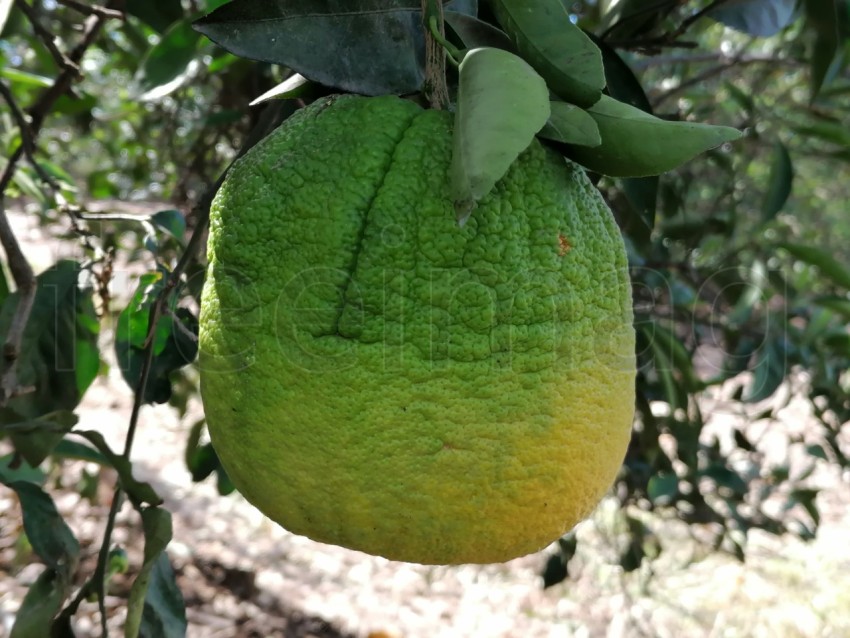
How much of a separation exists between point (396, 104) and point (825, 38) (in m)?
0.82

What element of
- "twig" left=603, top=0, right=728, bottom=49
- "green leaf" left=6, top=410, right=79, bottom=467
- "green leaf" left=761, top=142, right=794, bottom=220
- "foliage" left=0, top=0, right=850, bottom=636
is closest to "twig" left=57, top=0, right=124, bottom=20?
"foliage" left=0, top=0, right=850, bottom=636

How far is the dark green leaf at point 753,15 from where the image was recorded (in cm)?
108

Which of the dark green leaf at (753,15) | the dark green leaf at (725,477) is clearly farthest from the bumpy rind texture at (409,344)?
the dark green leaf at (725,477)

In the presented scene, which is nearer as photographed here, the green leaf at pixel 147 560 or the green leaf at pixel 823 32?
the green leaf at pixel 147 560

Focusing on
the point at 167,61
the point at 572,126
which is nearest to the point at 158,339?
the point at 167,61

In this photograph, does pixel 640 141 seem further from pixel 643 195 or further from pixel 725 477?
pixel 725 477

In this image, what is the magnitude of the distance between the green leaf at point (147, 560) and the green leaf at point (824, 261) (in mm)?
1291

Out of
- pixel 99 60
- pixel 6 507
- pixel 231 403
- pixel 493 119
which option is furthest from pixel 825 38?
pixel 99 60

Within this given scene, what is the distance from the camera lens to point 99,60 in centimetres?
321

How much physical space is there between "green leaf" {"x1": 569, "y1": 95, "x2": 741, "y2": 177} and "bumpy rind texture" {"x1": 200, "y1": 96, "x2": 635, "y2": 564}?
5 centimetres

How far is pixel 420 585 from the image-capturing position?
2.71 meters

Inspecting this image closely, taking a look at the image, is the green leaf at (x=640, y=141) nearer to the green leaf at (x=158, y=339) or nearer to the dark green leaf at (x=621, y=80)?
the dark green leaf at (x=621, y=80)

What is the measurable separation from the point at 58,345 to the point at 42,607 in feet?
1.39

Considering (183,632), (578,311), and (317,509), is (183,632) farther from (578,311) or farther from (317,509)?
(578,311)
